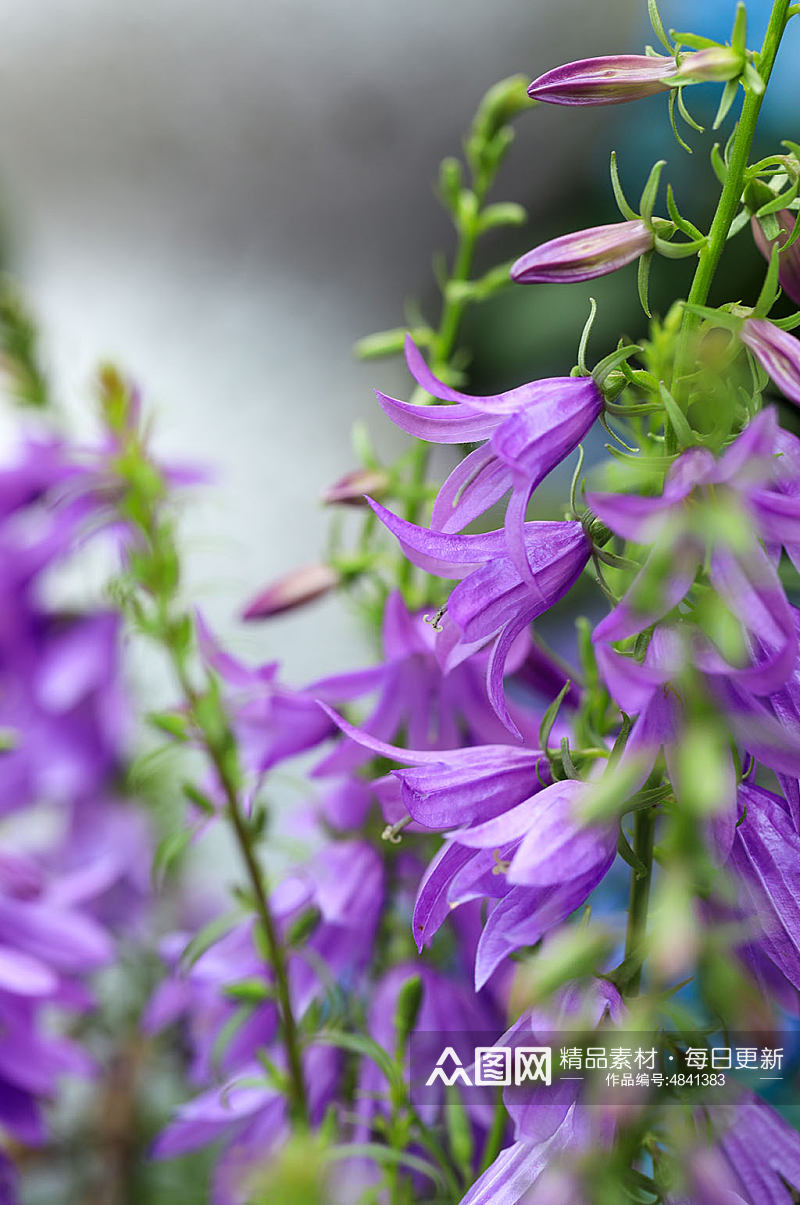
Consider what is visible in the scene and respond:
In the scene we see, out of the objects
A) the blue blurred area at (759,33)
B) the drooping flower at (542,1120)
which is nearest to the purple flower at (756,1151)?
the drooping flower at (542,1120)

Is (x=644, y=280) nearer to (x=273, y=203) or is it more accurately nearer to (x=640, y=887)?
(x=640, y=887)

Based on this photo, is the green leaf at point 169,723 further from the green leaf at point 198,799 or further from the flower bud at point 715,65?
the flower bud at point 715,65

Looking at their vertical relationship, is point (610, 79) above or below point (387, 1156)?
above

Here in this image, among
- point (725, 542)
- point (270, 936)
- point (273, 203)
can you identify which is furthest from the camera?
point (273, 203)

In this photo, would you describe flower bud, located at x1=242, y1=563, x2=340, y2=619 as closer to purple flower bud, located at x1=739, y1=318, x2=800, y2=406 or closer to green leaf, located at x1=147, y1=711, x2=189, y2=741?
green leaf, located at x1=147, y1=711, x2=189, y2=741

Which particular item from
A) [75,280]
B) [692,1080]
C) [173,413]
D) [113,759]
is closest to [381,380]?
[173,413]

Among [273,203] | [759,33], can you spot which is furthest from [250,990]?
[273,203]

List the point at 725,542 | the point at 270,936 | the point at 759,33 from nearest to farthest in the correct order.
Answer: the point at 725,542, the point at 270,936, the point at 759,33
